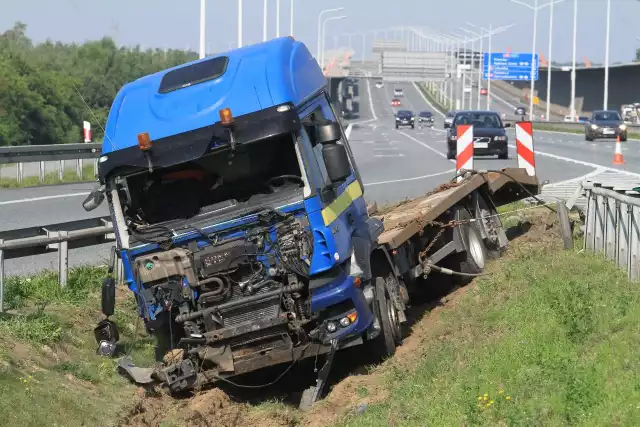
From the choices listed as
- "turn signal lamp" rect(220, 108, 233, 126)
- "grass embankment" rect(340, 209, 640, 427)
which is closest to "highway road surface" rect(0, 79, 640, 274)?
"grass embankment" rect(340, 209, 640, 427)

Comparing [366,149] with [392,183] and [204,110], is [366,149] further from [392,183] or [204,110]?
[204,110]

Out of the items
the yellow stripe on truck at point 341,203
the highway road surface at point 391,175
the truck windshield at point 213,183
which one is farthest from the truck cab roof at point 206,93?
the highway road surface at point 391,175

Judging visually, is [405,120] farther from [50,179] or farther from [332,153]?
[332,153]

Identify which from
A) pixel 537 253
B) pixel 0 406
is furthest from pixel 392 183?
pixel 0 406

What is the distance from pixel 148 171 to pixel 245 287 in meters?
1.31

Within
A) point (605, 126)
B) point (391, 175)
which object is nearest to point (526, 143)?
point (391, 175)

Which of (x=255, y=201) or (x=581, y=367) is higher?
(x=255, y=201)

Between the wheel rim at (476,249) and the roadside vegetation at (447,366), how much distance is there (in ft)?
4.10

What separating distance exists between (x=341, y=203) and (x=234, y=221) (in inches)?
47.5

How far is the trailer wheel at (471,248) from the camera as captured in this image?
1355 cm

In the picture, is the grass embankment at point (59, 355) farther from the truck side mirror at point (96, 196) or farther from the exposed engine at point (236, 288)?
the truck side mirror at point (96, 196)

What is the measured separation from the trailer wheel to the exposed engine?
494cm

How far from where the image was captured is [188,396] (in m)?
9.65

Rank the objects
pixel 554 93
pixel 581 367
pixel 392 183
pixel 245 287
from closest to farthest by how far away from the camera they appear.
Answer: pixel 581 367, pixel 245 287, pixel 392 183, pixel 554 93
